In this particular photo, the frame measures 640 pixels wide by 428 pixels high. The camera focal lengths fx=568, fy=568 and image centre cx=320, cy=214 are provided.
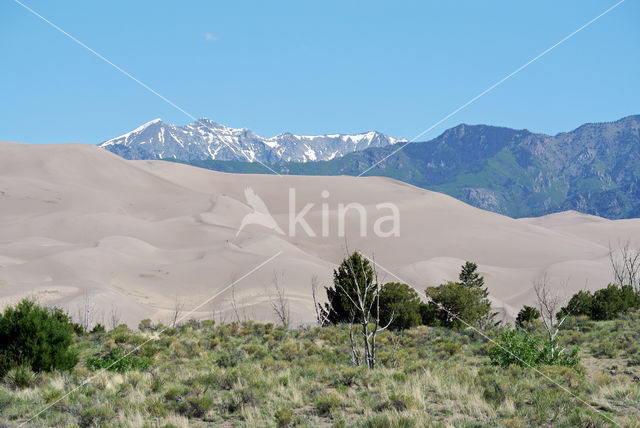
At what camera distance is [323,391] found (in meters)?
11.7

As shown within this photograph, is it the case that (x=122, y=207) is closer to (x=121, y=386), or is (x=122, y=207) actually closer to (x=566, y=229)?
(x=121, y=386)

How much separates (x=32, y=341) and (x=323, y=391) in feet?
24.9

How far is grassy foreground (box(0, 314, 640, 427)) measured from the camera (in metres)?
9.95

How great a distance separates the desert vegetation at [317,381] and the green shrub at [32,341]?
0.04 m

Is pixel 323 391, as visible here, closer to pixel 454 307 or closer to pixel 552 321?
pixel 552 321

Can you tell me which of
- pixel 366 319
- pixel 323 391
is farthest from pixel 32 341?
pixel 366 319

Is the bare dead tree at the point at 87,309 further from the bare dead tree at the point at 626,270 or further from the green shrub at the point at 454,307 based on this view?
the bare dead tree at the point at 626,270

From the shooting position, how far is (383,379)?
12.6 m

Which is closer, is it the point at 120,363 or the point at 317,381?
the point at 317,381

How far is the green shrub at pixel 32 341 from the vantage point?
1395cm

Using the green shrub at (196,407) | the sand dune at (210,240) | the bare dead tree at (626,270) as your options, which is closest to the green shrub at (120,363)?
the green shrub at (196,407)

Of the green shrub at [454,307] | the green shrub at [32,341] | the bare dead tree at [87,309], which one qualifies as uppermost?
the green shrub at [32,341]

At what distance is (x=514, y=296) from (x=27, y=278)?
56.2 m

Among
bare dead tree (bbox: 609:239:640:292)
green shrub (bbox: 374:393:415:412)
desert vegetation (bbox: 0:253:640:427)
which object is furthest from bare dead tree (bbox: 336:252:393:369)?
bare dead tree (bbox: 609:239:640:292)
